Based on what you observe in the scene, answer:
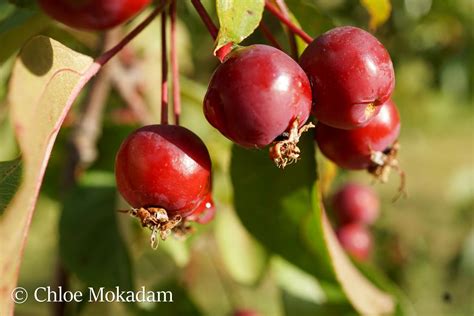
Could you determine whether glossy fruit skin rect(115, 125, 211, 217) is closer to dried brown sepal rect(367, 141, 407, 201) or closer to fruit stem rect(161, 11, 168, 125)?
fruit stem rect(161, 11, 168, 125)

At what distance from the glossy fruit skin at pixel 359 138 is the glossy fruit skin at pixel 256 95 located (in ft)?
0.53

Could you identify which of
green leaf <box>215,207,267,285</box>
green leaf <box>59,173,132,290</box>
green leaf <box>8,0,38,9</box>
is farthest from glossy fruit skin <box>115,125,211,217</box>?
green leaf <box>215,207,267,285</box>

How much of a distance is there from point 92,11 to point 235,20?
241mm

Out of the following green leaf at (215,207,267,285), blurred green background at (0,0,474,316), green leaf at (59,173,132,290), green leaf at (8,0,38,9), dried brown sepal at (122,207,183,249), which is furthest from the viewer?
green leaf at (215,207,267,285)

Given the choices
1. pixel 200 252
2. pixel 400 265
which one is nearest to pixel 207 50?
pixel 200 252

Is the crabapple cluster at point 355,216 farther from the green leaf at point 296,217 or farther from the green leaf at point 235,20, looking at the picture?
the green leaf at point 235,20

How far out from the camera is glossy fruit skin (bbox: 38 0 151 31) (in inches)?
35.4

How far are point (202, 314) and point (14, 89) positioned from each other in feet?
4.01

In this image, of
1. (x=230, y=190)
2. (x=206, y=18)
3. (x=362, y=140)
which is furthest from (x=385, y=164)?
(x=230, y=190)

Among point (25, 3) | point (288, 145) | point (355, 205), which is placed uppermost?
point (25, 3)

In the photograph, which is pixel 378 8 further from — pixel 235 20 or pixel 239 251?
pixel 239 251

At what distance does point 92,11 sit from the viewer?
912 millimetres

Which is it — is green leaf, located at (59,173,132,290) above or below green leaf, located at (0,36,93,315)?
below

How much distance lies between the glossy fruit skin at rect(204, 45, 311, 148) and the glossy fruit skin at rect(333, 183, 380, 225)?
4.39ft
